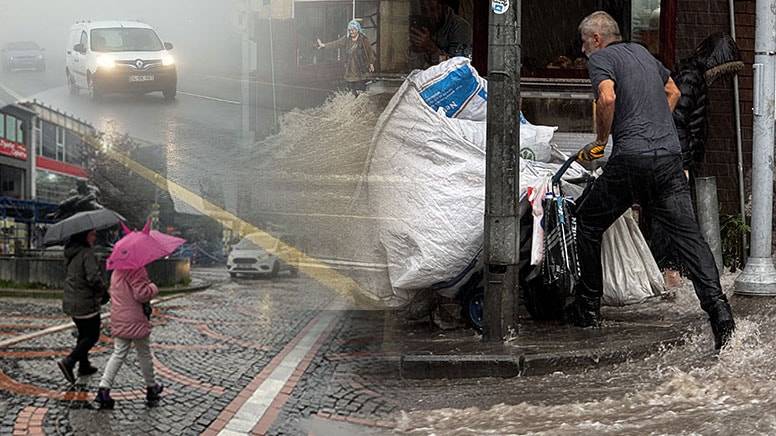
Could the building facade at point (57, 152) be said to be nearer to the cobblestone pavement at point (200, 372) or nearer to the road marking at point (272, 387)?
the cobblestone pavement at point (200, 372)

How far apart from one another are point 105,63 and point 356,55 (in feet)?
7.78

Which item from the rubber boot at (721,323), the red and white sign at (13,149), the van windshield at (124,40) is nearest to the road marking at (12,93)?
the red and white sign at (13,149)

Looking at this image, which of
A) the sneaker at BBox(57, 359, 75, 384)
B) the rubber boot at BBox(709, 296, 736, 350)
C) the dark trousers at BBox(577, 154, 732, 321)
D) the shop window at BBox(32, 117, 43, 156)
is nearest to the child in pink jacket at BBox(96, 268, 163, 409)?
the sneaker at BBox(57, 359, 75, 384)

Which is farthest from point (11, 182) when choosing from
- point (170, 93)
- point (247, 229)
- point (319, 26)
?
point (319, 26)

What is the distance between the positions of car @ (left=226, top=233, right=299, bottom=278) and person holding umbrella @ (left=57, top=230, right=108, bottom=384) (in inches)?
18.5

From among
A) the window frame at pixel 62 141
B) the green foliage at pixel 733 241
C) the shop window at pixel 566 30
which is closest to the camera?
the window frame at pixel 62 141

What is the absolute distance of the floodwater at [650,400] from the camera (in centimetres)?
404

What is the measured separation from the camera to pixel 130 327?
11.2 ft

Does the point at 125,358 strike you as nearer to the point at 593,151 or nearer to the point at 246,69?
the point at 246,69

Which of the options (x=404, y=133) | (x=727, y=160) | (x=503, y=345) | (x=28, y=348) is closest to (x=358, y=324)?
(x=503, y=345)

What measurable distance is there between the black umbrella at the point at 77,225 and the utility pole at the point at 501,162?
9.02 ft

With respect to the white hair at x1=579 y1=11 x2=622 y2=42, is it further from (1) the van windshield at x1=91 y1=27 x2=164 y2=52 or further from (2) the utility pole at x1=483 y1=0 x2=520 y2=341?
(1) the van windshield at x1=91 y1=27 x2=164 y2=52

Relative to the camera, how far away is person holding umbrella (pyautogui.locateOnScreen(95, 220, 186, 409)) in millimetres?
3168

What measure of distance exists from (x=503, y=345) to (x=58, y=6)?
3.21 m
